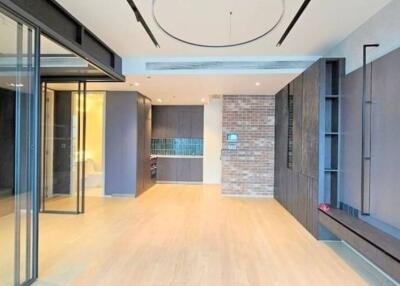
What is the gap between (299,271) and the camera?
11.4ft

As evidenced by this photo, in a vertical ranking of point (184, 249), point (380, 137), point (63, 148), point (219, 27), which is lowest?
point (184, 249)

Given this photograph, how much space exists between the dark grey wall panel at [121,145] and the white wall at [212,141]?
3136 millimetres

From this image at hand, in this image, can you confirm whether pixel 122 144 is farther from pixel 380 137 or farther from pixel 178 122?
pixel 380 137

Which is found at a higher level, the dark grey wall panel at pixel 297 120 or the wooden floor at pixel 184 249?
the dark grey wall panel at pixel 297 120

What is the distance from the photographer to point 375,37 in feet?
12.3

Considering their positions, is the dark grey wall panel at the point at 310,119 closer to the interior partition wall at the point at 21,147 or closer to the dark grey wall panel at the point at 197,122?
the interior partition wall at the point at 21,147

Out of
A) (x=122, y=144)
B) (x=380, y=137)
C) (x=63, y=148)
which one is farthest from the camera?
(x=122, y=144)

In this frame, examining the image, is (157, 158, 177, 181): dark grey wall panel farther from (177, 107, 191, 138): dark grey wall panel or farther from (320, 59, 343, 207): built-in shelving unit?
(320, 59, 343, 207): built-in shelving unit

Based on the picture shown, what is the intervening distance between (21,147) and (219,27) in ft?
9.43

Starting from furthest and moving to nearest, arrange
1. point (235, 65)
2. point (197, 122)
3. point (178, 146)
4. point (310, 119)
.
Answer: point (178, 146), point (197, 122), point (235, 65), point (310, 119)

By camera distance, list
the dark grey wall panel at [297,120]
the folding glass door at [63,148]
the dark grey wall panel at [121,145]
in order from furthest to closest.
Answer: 1. the dark grey wall panel at [121,145]
2. the folding glass door at [63,148]
3. the dark grey wall panel at [297,120]

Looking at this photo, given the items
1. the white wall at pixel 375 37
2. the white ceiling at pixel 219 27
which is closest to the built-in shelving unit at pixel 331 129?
the white wall at pixel 375 37

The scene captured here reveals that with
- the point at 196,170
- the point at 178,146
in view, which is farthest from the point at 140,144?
the point at 196,170

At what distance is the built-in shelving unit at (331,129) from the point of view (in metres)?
4.64
